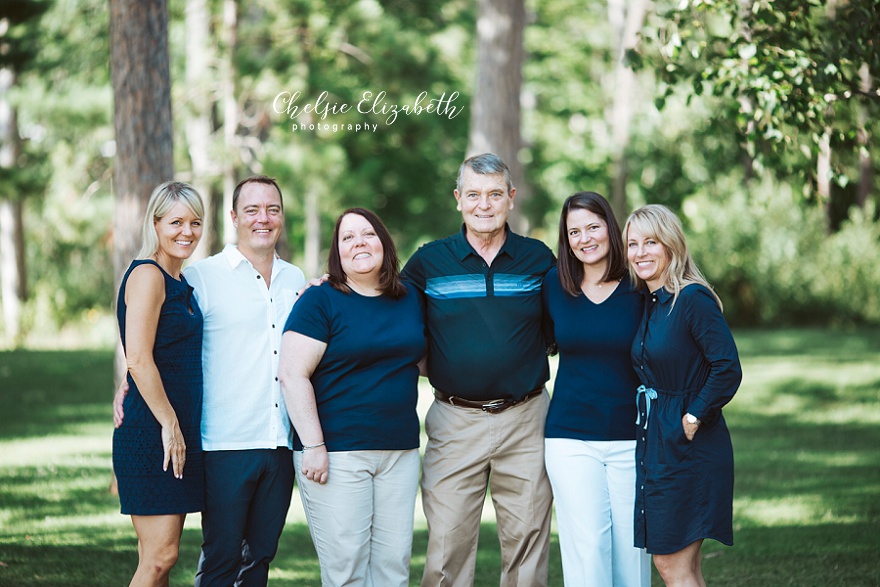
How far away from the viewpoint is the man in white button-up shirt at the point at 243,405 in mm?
4137

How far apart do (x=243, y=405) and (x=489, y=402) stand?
3.83ft

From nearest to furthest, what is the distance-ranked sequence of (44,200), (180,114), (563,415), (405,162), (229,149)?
(563,415), (229,149), (180,114), (405,162), (44,200)

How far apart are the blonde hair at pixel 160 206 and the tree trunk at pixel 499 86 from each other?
292 inches

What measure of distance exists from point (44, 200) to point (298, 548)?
20.0m

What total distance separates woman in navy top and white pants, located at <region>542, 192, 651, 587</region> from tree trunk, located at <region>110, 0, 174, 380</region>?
392 cm

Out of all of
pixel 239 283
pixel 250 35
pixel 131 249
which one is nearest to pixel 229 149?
pixel 250 35

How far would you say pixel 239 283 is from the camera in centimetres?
424

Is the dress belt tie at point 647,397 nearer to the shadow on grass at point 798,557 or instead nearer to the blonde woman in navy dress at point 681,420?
the blonde woman in navy dress at point 681,420

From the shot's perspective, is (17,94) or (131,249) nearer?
(131,249)

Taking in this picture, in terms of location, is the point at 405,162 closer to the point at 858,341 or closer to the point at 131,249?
the point at 858,341

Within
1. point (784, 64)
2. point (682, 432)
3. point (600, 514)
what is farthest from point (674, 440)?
point (784, 64)

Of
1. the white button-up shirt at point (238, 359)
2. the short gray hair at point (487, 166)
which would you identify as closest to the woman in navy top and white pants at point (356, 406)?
the white button-up shirt at point (238, 359)

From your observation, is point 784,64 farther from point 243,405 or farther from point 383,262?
point 243,405

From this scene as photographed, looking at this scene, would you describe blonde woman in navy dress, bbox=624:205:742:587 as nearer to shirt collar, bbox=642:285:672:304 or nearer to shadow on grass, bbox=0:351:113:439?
shirt collar, bbox=642:285:672:304
